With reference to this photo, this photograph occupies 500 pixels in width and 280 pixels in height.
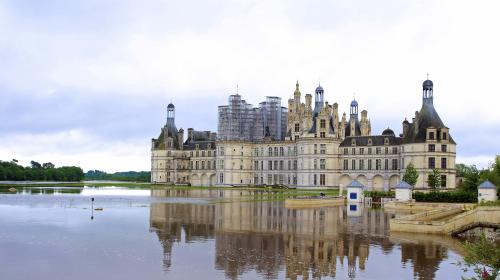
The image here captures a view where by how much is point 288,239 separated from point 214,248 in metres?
5.26

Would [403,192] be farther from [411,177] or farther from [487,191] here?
[411,177]

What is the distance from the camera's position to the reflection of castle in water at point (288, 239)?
25.5 metres

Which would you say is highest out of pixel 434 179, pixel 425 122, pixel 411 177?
pixel 425 122

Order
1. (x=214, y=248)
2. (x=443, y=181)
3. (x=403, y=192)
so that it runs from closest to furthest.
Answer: (x=214, y=248)
(x=403, y=192)
(x=443, y=181)

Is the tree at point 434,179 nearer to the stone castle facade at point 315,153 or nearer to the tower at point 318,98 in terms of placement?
the stone castle facade at point 315,153

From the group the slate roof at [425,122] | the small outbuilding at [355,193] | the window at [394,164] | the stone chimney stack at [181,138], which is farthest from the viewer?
the stone chimney stack at [181,138]

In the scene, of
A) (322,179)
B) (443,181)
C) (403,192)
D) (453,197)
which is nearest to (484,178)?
(453,197)

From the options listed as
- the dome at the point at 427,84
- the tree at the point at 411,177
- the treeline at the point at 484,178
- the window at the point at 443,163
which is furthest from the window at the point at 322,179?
the treeline at the point at 484,178

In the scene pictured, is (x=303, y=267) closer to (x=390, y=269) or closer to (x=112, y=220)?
(x=390, y=269)

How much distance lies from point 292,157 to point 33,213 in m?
69.0

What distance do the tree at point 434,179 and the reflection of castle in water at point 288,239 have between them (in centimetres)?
3097

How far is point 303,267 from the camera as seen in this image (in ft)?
82.3

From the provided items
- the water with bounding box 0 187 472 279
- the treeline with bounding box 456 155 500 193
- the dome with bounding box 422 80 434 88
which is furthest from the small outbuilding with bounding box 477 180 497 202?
the dome with bounding box 422 80 434 88

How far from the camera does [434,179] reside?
80.1 meters
